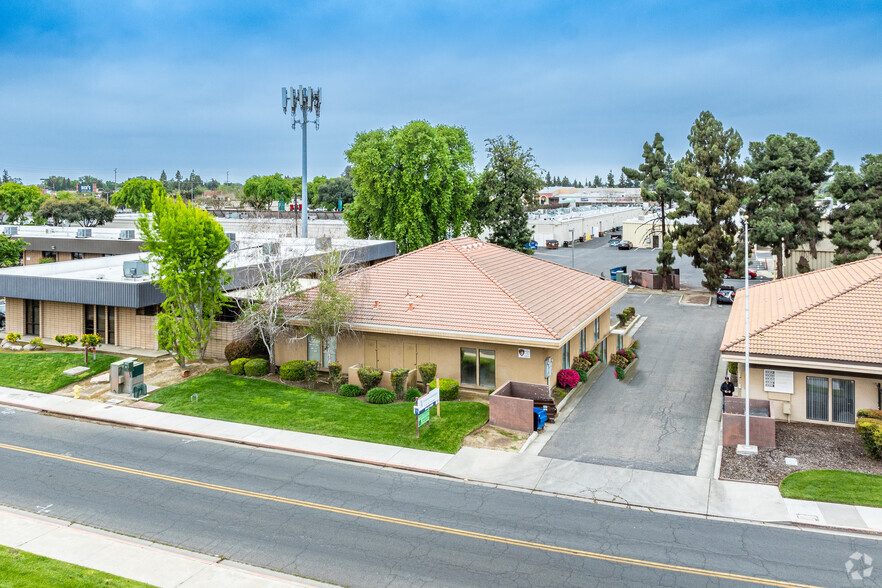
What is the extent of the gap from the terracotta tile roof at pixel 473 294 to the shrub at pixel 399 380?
81.7 inches

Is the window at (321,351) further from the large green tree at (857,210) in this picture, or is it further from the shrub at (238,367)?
the large green tree at (857,210)

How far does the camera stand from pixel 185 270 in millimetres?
30422

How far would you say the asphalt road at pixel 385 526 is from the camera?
15148 mm

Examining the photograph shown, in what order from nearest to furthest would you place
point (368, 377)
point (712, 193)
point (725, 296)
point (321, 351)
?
point (368, 377) → point (321, 351) → point (725, 296) → point (712, 193)

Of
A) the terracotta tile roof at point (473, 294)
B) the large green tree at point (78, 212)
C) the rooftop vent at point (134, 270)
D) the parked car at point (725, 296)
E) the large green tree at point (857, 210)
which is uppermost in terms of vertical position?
the large green tree at point (78, 212)

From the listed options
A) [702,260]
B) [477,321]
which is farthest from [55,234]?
[702,260]

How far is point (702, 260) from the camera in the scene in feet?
192

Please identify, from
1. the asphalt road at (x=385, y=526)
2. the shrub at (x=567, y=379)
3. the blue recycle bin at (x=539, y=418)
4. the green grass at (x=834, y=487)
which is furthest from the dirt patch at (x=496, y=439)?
the green grass at (x=834, y=487)

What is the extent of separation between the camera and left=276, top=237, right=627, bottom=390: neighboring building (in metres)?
28.0

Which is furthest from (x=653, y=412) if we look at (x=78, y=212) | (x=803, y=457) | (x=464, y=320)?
(x=78, y=212)

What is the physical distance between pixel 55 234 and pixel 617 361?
58742 mm

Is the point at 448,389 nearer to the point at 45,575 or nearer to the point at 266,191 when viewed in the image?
the point at 45,575

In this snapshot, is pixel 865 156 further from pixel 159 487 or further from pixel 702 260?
pixel 159 487

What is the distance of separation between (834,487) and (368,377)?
16.9m
